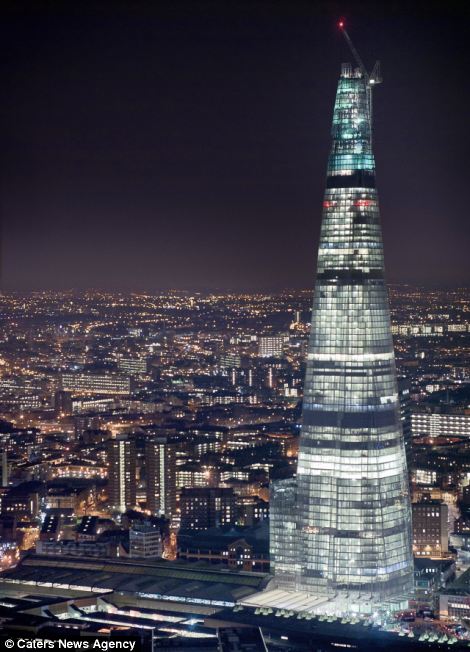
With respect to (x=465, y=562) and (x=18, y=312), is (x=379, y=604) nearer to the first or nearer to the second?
(x=465, y=562)

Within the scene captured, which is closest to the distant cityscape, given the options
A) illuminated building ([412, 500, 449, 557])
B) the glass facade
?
illuminated building ([412, 500, 449, 557])

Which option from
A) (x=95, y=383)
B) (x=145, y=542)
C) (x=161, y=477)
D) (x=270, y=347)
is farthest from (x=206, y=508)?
(x=270, y=347)

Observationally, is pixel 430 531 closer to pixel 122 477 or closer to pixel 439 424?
pixel 122 477

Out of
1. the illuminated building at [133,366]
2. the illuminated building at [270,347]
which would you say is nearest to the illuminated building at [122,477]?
the illuminated building at [270,347]

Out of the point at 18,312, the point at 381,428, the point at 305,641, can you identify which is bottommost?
the point at 305,641

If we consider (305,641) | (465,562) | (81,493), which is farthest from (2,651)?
(81,493)

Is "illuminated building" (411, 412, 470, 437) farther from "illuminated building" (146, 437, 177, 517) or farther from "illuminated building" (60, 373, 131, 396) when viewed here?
"illuminated building" (60, 373, 131, 396)
